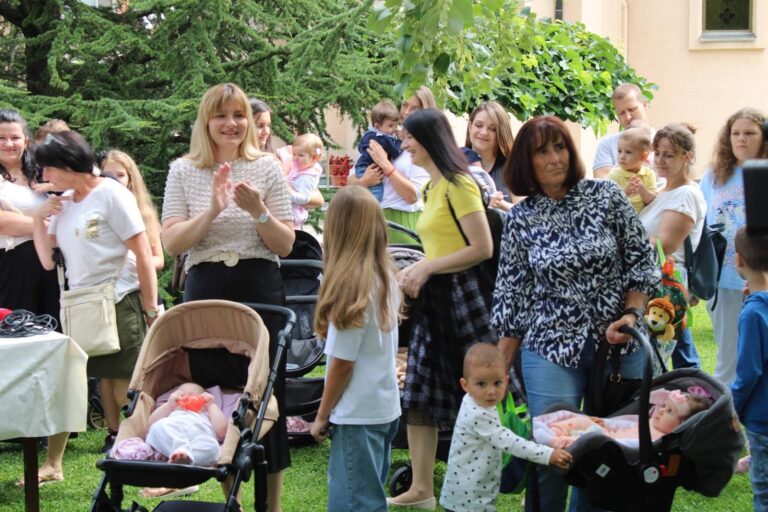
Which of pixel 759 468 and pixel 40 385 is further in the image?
pixel 40 385

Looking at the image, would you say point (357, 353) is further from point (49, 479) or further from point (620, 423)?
point (49, 479)

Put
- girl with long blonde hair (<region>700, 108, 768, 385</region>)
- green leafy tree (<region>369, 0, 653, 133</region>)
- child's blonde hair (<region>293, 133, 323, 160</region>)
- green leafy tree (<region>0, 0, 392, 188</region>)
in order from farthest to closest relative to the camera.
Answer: green leafy tree (<region>0, 0, 392, 188</region>), child's blonde hair (<region>293, 133, 323, 160</region>), girl with long blonde hair (<region>700, 108, 768, 385</region>), green leafy tree (<region>369, 0, 653, 133</region>)

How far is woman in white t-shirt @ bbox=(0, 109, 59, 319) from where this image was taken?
6.98 meters

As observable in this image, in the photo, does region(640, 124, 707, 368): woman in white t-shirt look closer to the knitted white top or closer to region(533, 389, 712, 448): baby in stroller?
region(533, 389, 712, 448): baby in stroller

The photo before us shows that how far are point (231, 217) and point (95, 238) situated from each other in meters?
1.53

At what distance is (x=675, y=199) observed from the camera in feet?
21.1

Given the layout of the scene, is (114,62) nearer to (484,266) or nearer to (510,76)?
(510,76)

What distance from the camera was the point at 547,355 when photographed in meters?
4.60

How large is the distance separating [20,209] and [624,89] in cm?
453

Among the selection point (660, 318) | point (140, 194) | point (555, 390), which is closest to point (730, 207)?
point (660, 318)

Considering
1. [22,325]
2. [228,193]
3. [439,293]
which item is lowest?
[22,325]

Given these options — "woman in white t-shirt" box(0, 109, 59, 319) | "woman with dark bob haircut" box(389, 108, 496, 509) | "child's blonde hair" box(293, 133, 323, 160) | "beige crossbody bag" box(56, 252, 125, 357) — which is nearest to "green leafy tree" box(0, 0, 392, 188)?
"child's blonde hair" box(293, 133, 323, 160)

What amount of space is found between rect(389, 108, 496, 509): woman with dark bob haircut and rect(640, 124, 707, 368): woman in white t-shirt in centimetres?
137

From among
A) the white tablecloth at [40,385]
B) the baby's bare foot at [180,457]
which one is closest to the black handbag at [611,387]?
the baby's bare foot at [180,457]
